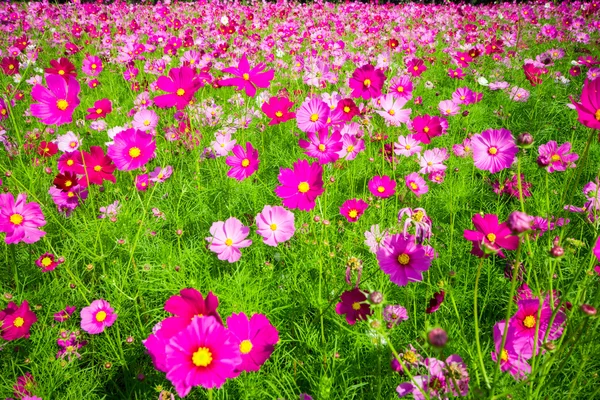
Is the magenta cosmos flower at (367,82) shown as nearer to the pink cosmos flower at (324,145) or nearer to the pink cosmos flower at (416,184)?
the pink cosmos flower at (324,145)

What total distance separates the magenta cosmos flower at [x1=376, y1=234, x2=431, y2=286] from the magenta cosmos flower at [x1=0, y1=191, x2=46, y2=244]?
111cm

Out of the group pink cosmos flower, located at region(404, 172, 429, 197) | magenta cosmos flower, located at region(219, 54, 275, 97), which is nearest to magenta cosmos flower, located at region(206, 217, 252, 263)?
Answer: magenta cosmos flower, located at region(219, 54, 275, 97)

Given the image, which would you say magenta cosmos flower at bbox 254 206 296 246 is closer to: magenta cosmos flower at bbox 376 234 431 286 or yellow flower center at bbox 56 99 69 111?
magenta cosmos flower at bbox 376 234 431 286

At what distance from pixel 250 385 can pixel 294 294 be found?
434mm

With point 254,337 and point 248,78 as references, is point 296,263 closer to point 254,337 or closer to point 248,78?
point 254,337

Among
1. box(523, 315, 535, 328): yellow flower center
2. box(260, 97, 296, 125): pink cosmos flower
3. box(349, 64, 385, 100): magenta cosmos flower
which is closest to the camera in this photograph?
box(523, 315, 535, 328): yellow flower center

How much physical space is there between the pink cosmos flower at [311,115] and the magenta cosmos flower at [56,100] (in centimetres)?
88

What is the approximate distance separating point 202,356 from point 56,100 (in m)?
1.13

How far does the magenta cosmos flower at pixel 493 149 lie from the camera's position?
1.16m

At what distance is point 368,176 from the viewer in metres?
2.25

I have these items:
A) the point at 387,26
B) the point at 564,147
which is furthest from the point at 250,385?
the point at 387,26

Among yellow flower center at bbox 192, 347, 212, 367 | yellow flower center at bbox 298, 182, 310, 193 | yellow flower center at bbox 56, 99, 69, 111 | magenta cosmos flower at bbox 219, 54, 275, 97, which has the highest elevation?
yellow flower center at bbox 56, 99, 69, 111

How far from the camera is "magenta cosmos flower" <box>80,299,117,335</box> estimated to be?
1.22 m

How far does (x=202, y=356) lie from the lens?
68 cm
